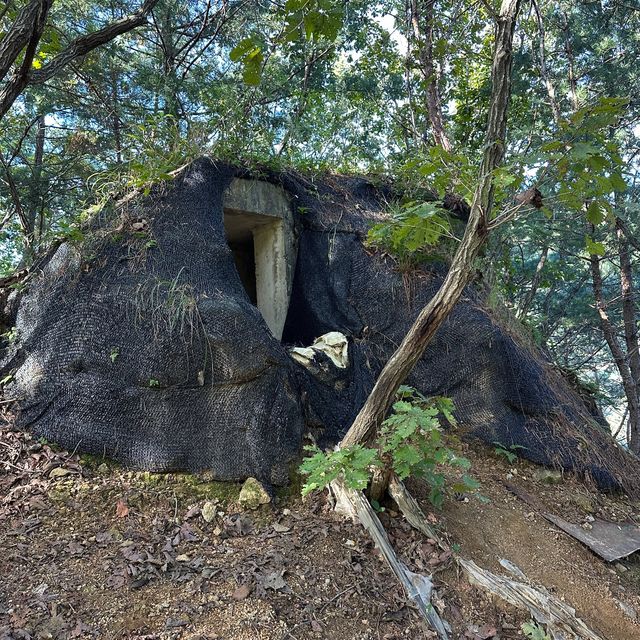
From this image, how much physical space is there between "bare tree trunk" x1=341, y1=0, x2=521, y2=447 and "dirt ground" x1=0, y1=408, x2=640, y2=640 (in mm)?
671

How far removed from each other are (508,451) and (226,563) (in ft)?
8.13

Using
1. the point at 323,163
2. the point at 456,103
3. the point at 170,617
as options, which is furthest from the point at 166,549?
the point at 456,103

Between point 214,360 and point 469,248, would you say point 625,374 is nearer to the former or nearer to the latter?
point 469,248

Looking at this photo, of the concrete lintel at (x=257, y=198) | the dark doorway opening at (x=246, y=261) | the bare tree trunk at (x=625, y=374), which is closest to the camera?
the concrete lintel at (x=257, y=198)

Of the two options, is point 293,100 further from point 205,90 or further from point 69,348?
point 69,348

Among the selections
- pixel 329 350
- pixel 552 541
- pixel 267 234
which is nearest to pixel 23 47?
pixel 329 350

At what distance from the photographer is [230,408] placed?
10.6 ft

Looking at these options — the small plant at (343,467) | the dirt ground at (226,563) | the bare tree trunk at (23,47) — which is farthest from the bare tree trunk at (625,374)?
the bare tree trunk at (23,47)

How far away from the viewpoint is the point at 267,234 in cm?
509

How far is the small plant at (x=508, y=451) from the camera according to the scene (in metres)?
3.86

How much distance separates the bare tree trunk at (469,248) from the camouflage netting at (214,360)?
2.26 feet

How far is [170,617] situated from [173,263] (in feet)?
7.70

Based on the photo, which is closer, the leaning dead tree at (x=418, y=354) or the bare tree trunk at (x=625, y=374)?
the leaning dead tree at (x=418, y=354)

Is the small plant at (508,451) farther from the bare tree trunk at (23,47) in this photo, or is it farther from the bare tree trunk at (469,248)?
the bare tree trunk at (23,47)
